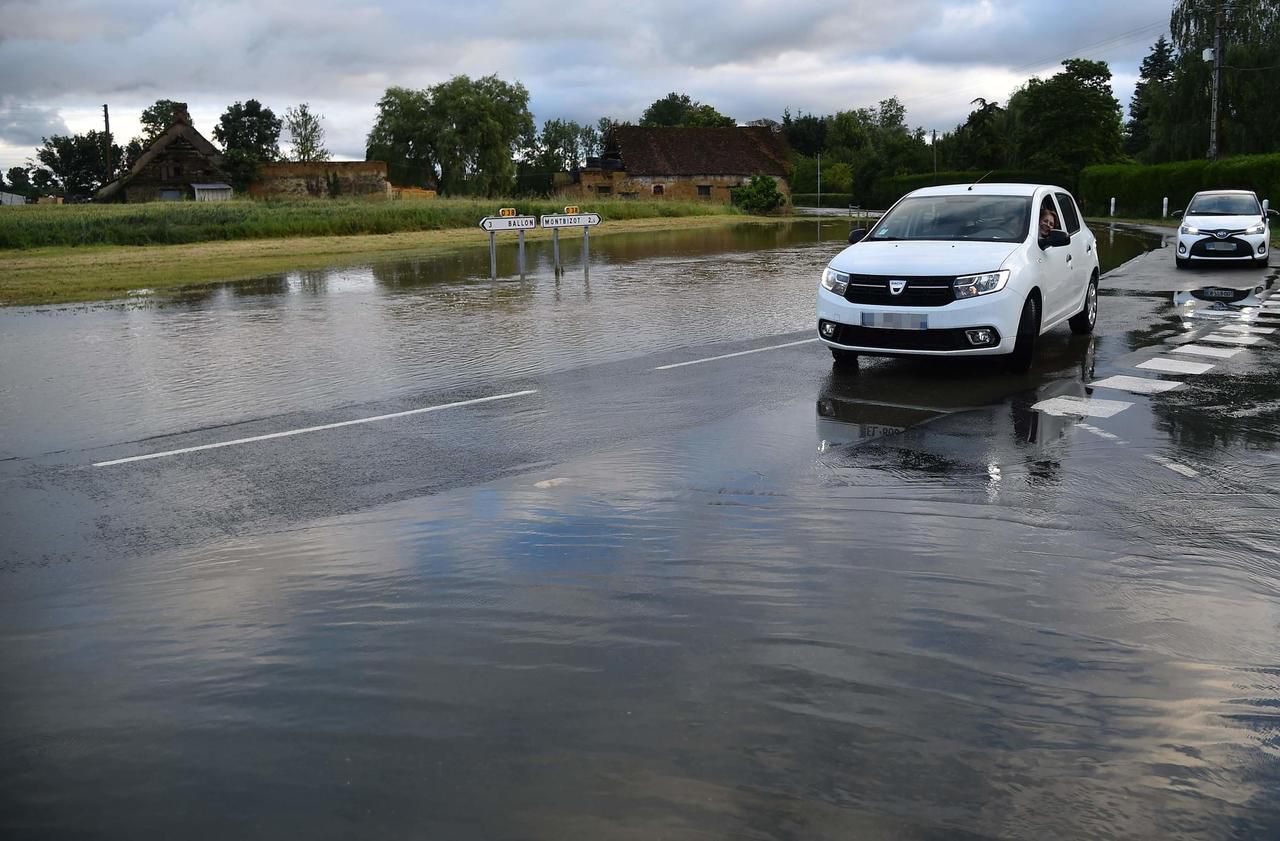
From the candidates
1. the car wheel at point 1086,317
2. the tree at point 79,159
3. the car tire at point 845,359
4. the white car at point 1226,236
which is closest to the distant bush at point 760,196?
the white car at point 1226,236

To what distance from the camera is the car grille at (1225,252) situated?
909 inches

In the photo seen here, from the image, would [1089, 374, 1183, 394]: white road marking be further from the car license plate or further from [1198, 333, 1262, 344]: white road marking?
[1198, 333, 1262, 344]: white road marking

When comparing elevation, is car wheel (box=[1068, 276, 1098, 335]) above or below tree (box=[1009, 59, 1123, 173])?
below

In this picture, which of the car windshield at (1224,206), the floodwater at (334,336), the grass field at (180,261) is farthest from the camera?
the car windshield at (1224,206)

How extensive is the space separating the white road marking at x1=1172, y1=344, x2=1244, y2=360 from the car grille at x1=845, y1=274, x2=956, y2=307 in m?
3.48

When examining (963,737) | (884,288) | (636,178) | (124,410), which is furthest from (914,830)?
(636,178)

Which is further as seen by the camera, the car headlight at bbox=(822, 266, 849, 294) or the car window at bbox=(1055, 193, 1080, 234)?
the car window at bbox=(1055, 193, 1080, 234)

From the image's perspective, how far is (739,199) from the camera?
78.8 m

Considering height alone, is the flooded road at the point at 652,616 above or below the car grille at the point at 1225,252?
below

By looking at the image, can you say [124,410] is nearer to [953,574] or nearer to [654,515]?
[654,515]

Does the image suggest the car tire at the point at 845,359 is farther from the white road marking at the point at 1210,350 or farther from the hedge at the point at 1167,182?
the hedge at the point at 1167,182

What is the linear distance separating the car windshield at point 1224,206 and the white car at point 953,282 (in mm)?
14560

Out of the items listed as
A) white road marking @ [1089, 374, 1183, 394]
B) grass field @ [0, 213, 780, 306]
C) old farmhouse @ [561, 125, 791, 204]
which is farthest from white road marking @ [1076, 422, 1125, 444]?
old farmhouse @ [561, 125, 791, 204]

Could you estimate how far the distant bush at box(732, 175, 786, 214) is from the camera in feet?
251
